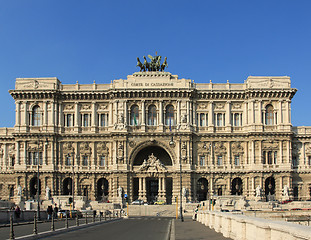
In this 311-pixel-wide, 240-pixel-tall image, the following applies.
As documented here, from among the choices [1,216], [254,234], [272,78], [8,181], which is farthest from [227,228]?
[8,181]

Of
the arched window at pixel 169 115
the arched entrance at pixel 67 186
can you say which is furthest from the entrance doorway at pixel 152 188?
the arched entrance at pixel 67 186

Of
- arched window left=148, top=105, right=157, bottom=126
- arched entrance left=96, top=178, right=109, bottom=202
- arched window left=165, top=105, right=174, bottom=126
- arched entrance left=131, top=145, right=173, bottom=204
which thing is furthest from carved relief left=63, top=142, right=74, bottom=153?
arched window left=165, top=105, right=174, bottom=126

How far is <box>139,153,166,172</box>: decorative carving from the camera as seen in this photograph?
83000mm

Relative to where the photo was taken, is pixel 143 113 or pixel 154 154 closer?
pixel 143 113

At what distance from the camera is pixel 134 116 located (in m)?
85.7

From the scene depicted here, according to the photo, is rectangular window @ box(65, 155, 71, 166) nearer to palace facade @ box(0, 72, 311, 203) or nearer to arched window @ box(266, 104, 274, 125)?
palace facade @ box(0, 72, 311, 203)

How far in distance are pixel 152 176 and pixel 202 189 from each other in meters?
9.35

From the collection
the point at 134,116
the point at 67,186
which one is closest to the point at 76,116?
the point at 134,116

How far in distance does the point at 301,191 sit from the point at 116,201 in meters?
32.1

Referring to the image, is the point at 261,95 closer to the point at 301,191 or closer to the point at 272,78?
the point at 272,78

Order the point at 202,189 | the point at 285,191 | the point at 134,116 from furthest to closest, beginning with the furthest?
1. the point at 134,116
2. the point at 202,189
3. the point at 285,191

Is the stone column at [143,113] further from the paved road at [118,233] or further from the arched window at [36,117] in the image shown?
the paved road at [118,233]

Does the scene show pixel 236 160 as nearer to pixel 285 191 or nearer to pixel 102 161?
pixel 285 191

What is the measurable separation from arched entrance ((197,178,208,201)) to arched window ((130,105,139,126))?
49.4ft
